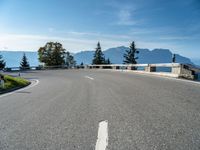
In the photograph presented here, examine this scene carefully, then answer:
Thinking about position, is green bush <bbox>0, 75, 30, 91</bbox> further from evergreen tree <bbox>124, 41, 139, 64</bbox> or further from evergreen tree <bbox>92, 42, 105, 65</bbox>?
evergreen tree <bbox>124, 41, 139, 64</bbox>

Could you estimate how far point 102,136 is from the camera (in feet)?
13.6

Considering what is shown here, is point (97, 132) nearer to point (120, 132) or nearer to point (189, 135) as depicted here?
point (120, 132)

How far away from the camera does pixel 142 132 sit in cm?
430

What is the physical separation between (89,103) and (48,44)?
8367cm

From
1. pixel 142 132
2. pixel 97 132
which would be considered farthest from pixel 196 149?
pixel 97 132

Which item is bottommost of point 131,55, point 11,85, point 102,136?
point 11,85

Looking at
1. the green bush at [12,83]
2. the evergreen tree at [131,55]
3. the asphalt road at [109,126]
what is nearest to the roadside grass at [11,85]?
the green bush at [12,83]

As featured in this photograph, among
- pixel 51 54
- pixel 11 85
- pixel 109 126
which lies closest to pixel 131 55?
pixel 51 54

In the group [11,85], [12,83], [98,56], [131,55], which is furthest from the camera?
[98,56]

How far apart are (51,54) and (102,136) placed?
280ft

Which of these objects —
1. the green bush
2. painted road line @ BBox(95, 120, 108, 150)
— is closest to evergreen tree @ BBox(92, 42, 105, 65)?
the green bush

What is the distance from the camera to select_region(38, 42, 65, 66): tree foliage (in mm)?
86625

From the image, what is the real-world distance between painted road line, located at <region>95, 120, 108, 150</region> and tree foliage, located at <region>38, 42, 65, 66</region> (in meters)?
83.3

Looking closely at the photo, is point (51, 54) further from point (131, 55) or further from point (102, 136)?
point (102, 136)
